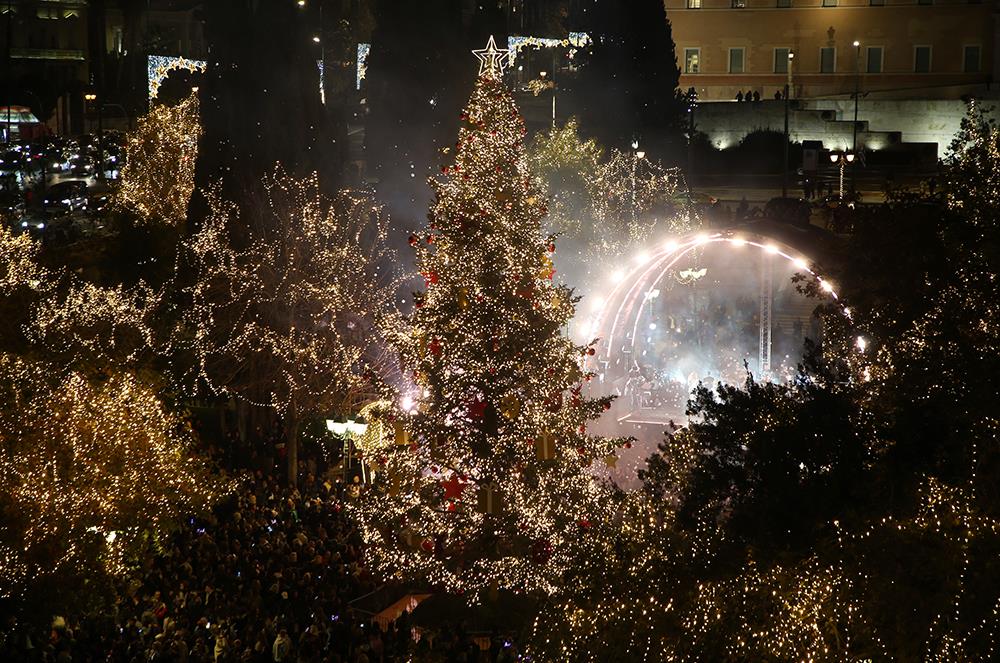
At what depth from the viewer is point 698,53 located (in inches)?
2183

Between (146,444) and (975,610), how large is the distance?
424 inches

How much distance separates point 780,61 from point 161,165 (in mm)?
28727

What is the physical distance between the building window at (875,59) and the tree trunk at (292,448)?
38138 mm

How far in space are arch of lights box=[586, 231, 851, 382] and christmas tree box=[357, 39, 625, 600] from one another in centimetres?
565

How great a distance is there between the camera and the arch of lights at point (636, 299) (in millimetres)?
20906

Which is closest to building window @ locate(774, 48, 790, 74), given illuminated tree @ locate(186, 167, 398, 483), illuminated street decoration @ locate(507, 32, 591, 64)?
illuminated street decoration @ locate(507, 32, 591, 64)

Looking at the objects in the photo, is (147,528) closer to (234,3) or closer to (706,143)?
(234,3)

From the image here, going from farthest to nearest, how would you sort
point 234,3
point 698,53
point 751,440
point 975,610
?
point 698,53, point 234,3, point 751,440, point 975,610

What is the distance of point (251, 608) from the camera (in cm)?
1442

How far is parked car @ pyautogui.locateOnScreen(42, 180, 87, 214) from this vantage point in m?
40.0

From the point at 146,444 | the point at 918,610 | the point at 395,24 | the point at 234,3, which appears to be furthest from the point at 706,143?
the point at 918,610

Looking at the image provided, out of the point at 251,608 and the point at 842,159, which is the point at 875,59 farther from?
the point at 251,608

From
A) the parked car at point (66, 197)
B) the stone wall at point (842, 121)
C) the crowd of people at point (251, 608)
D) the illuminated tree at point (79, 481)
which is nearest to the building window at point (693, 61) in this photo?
the stone wall at point (842, 121)

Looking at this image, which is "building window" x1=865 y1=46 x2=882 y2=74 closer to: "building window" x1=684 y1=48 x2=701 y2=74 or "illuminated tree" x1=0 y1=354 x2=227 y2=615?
"building window" x1=684 y1=48 x2=701 y2=74
